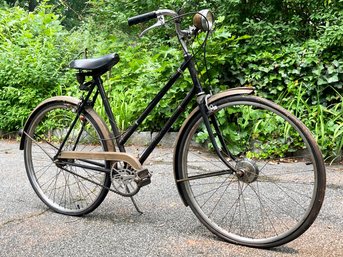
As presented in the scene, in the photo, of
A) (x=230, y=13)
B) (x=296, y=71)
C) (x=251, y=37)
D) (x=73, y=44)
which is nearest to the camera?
(x=296, y=71)

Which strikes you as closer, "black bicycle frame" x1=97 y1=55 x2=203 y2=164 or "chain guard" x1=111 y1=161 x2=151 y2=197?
"black bicycle frame" x1=97 y1=55 x2=203 y2=164

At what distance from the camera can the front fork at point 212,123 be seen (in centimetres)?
224

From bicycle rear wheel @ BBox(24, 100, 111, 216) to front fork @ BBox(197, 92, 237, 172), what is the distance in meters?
0.72

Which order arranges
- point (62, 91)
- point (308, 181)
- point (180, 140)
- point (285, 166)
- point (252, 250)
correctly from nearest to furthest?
point (252, 250), point (180, 140), point (308, 181), point (285, 166), point (62, 91)

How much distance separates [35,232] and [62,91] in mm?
3752

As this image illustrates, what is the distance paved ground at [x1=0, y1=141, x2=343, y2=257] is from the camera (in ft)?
7.23

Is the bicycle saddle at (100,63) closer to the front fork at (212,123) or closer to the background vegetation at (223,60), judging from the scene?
the front fork at (212,123)

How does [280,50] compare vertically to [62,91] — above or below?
above

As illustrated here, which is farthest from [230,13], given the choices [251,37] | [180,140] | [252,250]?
[252,250]

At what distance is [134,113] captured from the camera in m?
5.09

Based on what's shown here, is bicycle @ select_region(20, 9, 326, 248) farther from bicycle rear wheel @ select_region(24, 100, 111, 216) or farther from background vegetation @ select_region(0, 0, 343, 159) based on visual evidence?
background vegetation @ select_region(0, 0, 343, 159)

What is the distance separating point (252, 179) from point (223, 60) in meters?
2.65

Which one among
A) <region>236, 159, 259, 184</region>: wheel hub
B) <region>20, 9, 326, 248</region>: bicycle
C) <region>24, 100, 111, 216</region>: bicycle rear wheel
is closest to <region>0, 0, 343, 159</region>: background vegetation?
<region>20, 9, 326, 248</region>: bicycle

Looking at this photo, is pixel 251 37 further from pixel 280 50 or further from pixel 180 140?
pixel 180 140
